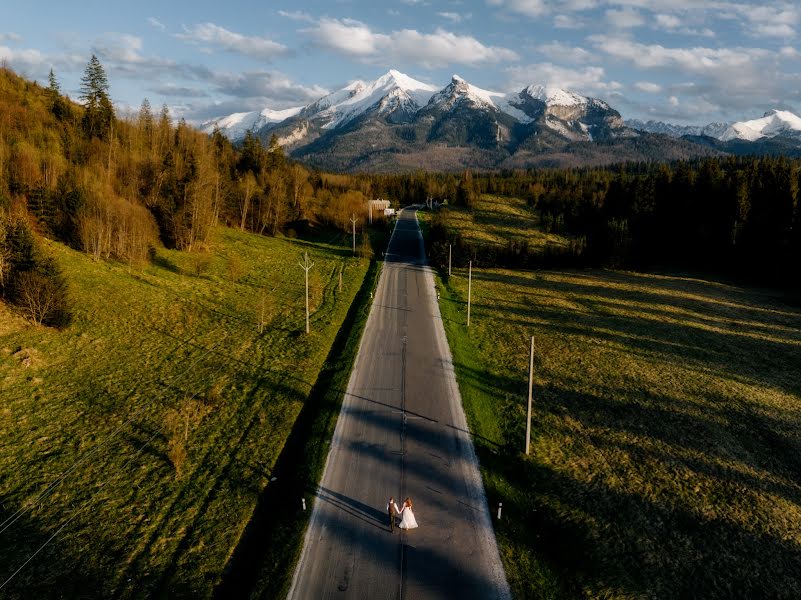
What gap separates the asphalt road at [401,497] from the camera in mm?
17078

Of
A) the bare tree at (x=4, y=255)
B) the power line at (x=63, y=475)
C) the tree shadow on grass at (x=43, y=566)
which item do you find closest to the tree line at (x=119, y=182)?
the bare tree at (x=4, y=255)

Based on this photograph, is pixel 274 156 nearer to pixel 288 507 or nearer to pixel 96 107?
pixel 96 107

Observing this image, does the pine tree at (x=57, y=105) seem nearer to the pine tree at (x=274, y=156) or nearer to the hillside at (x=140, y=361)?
the hillside at (x=140, y=361)

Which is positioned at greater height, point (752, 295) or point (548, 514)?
point (752, 295)

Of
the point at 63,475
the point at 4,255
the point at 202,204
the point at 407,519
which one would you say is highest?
the point at 202,204

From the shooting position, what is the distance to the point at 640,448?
86.8 feet

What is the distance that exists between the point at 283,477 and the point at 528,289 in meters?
49.4

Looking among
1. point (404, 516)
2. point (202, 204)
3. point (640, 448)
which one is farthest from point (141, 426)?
point (202, 204)

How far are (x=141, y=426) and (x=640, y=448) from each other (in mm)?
28404

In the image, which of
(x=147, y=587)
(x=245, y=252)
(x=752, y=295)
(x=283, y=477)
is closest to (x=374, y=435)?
(x=283, y=477)

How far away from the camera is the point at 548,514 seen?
68.8 ft

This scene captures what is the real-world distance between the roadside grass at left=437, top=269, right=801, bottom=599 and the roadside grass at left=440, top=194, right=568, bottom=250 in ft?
145

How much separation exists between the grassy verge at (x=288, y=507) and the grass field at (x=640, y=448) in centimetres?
845

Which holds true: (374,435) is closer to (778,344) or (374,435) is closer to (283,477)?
(283,477)
